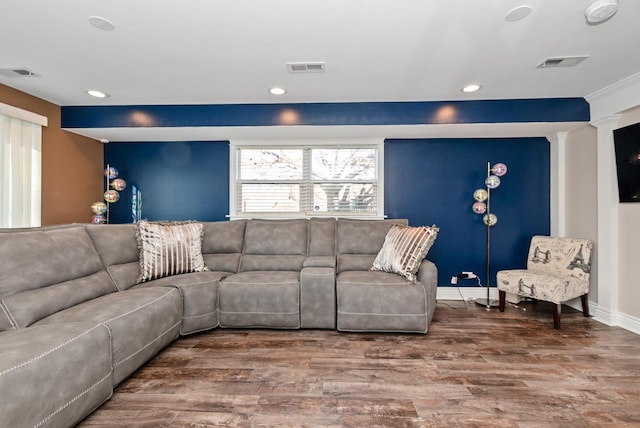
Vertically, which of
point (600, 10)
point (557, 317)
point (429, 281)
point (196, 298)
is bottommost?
point (557, 317)

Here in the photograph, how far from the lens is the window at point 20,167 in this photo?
9.56ft

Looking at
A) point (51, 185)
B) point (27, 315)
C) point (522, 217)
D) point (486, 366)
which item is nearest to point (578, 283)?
point (522, 217)

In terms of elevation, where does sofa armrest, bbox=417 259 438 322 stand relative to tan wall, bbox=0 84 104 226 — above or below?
below

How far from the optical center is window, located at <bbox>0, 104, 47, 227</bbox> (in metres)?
2.91

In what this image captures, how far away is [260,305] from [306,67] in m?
2.20

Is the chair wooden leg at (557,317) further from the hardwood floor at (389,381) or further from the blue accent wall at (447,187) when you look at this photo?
the blue accent wall at (447,187)

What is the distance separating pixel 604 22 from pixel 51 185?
17.1ft

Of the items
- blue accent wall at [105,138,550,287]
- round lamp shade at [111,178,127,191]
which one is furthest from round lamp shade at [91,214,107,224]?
blue accent wall at [105,138,550,287]

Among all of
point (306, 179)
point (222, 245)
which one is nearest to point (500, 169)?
point (306, 179)

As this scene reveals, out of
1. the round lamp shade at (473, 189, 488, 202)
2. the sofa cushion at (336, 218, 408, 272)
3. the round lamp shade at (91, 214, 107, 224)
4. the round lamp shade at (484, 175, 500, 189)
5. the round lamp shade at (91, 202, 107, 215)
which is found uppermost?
the round lamp shade at (484, 175, 500, 189)

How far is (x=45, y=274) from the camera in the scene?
200 cm

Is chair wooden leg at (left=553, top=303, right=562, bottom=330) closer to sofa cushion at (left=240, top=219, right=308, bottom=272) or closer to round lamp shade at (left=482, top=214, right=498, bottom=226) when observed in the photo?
round lamp shade at (left=482, top=214, right=498, bottom=226)

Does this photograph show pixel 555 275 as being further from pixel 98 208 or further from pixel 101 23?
pixel 98 208

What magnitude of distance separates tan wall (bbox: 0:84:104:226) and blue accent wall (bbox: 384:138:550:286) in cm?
396
